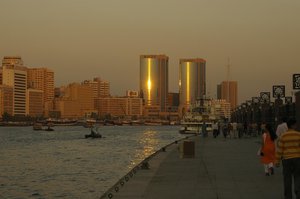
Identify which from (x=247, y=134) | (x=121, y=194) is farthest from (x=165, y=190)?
(x=247, y=134)

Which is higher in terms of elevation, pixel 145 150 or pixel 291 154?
pixel 291 154

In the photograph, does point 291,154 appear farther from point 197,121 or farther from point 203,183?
point 197,121

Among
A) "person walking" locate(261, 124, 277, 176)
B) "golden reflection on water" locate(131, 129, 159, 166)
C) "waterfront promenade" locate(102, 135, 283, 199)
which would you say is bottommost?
"golden reflection on water" locate(131, 129, 159, 166)

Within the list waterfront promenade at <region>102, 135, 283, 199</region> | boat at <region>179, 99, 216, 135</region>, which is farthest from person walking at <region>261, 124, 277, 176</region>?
boat at <region>179, 99, 216, 135</region>

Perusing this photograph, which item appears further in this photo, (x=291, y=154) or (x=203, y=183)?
(x=203, y=183)

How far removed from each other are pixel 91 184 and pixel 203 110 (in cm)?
9352

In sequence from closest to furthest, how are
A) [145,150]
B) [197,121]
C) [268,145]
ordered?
[268,145], [145,150], [197,121]

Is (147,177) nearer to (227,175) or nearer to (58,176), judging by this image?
(227,175)

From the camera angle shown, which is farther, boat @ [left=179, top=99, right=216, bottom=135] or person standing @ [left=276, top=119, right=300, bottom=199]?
boat @ [left=179, top=99, right=216, bottom=135]

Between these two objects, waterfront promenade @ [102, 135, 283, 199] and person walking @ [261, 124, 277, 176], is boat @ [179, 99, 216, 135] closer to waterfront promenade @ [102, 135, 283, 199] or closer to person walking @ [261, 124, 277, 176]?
waterfront promenade @ [102, 135, 283, 199]

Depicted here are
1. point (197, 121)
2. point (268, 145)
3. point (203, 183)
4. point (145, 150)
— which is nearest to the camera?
point (203, 183)

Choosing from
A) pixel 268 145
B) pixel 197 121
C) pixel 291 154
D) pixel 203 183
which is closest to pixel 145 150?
pixel 268 145

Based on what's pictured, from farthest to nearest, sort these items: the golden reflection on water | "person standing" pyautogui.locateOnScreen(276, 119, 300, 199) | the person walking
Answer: the golden reflection on water → the person walking → "person standing" pyautogui.locateOnScreen(276, 119, 300, 199)

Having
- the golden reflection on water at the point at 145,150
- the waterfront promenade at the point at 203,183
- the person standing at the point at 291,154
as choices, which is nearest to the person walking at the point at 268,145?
the waterfront promenade at the point at 203,183
